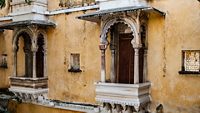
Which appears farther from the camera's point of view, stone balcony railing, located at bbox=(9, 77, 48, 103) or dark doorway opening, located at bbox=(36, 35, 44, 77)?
dark doorway opening, located at bbox=(36, 35, 44, 77)

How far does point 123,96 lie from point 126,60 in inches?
60.5

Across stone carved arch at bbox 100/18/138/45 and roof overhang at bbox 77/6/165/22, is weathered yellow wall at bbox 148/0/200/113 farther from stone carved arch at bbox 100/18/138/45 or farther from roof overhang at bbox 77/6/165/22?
stone carved arch at bbox 100/18/138/45

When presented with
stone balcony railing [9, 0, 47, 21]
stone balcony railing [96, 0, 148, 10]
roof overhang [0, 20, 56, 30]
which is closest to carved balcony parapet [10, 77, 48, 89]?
roof overhang [0, 20, 56, 30]

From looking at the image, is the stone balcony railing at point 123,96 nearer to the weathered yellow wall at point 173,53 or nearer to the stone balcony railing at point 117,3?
the weathered yellow wall at point 173,53

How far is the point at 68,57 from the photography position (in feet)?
38.4

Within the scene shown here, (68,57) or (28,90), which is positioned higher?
(68,57)

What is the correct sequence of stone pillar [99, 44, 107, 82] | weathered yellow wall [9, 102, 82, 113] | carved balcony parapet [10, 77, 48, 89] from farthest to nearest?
carved balcony parapet [10, 77, 48, 89]
weathered yellow wall [9, 102, 82, 113]
stone pillar [99, 44, 107, 82]

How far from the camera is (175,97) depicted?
347 inches

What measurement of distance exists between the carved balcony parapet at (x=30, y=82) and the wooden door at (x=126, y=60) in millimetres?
3953

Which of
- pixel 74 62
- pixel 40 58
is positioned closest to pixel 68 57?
pixel 74 62

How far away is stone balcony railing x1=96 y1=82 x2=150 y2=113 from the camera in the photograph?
875 cm

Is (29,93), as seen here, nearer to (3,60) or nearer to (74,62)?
(74,62)

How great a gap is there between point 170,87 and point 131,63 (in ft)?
A: 5.54

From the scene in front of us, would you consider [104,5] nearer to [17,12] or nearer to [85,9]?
[85,9]
